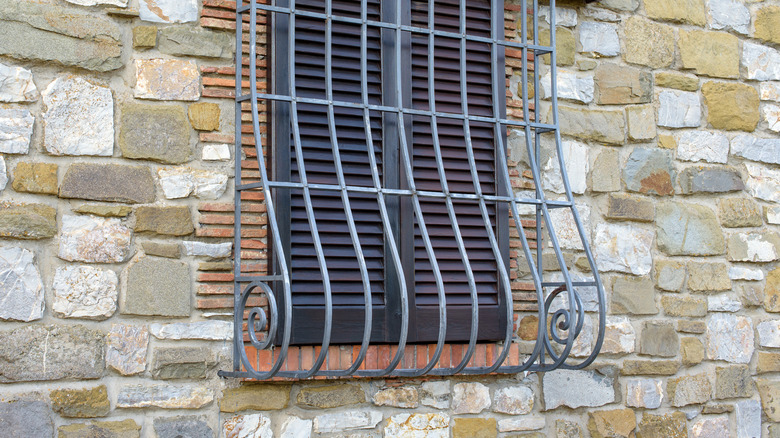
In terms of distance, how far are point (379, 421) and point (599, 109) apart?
1.51m

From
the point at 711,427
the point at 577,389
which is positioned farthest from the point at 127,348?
the point at 711,427

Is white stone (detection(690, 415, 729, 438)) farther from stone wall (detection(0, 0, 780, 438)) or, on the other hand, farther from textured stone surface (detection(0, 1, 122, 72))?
textured stone surface (detection(0, 1, 122, 72))

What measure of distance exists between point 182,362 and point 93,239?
0.46 meters

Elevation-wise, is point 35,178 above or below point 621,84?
below

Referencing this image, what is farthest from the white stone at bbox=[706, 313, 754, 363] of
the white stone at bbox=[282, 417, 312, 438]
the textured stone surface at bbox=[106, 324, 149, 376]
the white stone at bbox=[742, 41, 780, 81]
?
the textured stone surface at bbox=[106, 324, 149, 376]

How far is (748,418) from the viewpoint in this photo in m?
3.36

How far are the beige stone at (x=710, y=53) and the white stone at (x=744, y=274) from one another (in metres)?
0.82

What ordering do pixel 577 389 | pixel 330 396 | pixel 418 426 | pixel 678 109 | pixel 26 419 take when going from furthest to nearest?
pixel 678 109 → pixel 577 389 → pixel 418 426 → pixel 330 396 → pixel 26 419

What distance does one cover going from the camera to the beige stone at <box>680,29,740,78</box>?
136 inches

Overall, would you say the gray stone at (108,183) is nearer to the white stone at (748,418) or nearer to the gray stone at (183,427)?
the gray stone at (183,427)

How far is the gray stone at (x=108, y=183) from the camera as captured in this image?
8.13 ft

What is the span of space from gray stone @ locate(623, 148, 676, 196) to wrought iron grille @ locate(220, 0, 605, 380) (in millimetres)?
306

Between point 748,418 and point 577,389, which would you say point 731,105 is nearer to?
point 748,418

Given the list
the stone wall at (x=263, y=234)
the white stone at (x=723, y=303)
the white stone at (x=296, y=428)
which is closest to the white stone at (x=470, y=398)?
the stone wall at (x=263, y=234)
